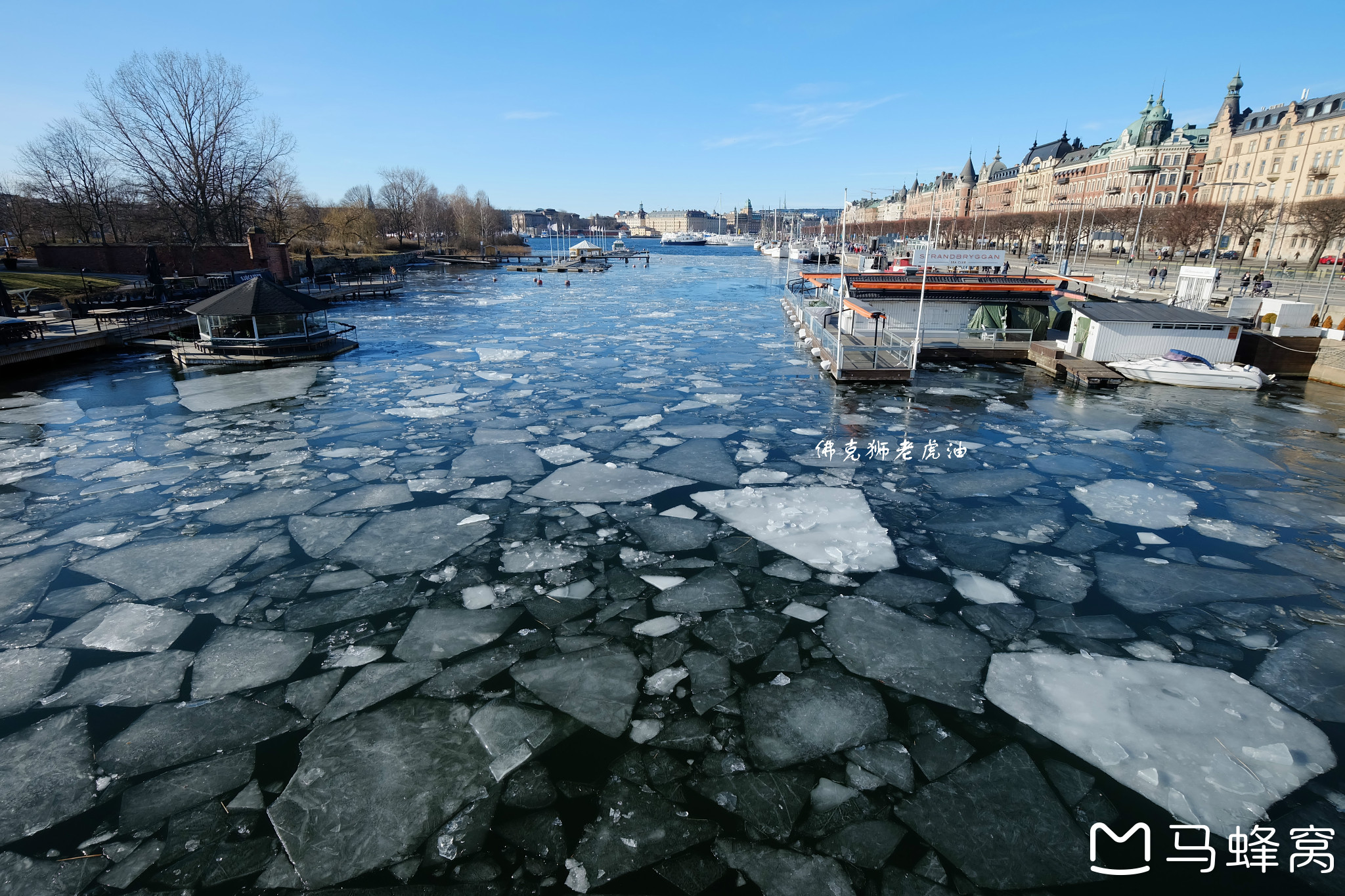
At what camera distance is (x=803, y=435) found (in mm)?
12805

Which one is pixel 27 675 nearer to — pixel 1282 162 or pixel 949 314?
pixel 949 314

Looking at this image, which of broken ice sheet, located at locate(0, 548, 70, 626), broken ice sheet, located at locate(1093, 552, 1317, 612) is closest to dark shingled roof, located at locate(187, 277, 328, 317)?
broken ice sheet, located at locate(0, 548, 70, 626)

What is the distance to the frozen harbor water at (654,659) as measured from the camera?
418 centimetres

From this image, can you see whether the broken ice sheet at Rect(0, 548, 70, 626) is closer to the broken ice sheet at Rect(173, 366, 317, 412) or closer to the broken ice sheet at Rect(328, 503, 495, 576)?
the broken ice sheet at Rect(328, 503, 495, 576)

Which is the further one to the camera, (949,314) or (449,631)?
Answer: (949,314)

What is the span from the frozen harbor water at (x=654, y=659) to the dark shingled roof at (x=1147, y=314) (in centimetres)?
768

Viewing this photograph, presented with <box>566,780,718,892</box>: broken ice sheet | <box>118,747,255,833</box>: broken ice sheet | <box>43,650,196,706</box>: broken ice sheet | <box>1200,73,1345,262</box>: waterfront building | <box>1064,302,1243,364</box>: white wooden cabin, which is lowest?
<box>566,780,718,892</box>: broken ice sheet

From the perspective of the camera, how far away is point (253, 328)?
67.1ft

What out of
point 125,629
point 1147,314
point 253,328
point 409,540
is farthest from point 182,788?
point 1147,314

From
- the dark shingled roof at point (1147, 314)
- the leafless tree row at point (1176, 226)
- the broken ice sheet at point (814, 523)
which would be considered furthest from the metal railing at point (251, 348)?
the leafless tree row at point (1176, 226)

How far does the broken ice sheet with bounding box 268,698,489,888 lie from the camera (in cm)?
411

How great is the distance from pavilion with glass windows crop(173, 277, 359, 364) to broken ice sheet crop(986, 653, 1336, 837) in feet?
71.1

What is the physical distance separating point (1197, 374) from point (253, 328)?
28200mm

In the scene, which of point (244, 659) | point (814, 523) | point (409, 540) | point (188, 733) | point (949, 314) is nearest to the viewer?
point (188, 733)
